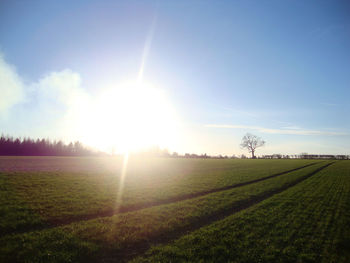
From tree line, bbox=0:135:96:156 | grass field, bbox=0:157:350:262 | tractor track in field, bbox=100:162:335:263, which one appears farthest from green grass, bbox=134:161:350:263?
tree line, bbox=0:135:96:156

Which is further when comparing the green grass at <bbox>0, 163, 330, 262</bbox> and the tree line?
the tree line

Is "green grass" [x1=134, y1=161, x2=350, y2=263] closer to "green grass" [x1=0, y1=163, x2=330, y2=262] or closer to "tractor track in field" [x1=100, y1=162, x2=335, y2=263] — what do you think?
"tractor track in field" [x1=100, y1=162, x2=335, y2=263]

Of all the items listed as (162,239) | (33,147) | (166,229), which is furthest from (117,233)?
(33,147)

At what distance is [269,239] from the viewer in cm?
1105

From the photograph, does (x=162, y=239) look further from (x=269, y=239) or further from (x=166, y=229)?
(x=269, y=239)

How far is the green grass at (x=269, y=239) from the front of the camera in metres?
9.15

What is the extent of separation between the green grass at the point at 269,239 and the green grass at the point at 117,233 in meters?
1.42

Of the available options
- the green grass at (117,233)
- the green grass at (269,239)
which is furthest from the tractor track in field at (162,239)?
the green grass at (269,239)

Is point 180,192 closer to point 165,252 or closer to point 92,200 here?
point 92,200

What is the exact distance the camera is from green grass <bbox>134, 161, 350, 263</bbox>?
9.15 m

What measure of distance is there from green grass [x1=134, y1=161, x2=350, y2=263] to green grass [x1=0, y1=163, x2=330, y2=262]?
142 cm

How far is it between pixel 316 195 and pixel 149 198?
829 inches

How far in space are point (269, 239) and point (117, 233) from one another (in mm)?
9498

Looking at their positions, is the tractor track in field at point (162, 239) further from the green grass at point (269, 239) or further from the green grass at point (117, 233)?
the green grass at point (269, 239)
